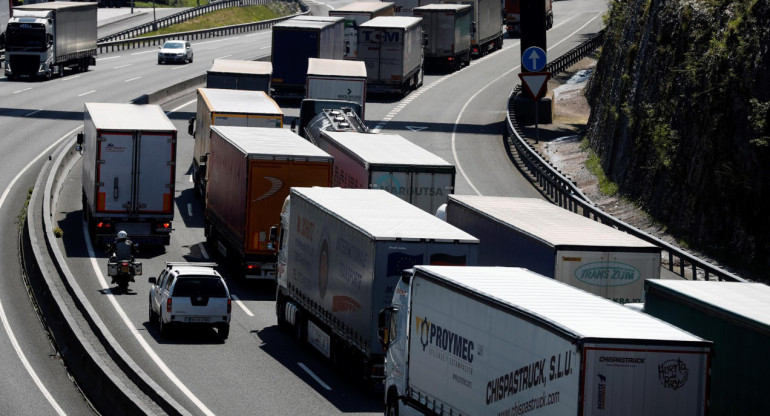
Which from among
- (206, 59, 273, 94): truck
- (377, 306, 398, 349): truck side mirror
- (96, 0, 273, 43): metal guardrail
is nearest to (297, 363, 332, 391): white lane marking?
(377, 306, 398, 349): truck side mirror

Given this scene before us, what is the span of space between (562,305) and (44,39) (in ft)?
199

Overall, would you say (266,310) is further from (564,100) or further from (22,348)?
(564,100)

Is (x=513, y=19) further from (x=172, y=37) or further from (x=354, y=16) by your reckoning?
(x=354, y=16)

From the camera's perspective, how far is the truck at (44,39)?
71.8 m

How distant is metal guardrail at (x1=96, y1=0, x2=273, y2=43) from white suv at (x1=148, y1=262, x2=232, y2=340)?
3150 inches

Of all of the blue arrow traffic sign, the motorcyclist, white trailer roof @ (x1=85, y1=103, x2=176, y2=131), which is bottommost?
the motorcyclist

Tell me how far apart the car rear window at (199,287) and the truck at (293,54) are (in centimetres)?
3798

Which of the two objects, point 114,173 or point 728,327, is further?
point 114,173

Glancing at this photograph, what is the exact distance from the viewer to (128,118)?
1582 inches

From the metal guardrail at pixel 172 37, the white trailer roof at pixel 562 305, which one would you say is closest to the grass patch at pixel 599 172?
the white trailer roof at pixel 562 305

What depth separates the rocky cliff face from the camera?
109ft

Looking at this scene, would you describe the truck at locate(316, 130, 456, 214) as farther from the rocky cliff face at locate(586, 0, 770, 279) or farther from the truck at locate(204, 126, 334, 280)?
the rocky cliff face at locate(586, 0, 770, 279)

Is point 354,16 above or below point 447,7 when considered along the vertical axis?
below

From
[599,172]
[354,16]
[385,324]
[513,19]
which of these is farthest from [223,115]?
[513,19]
